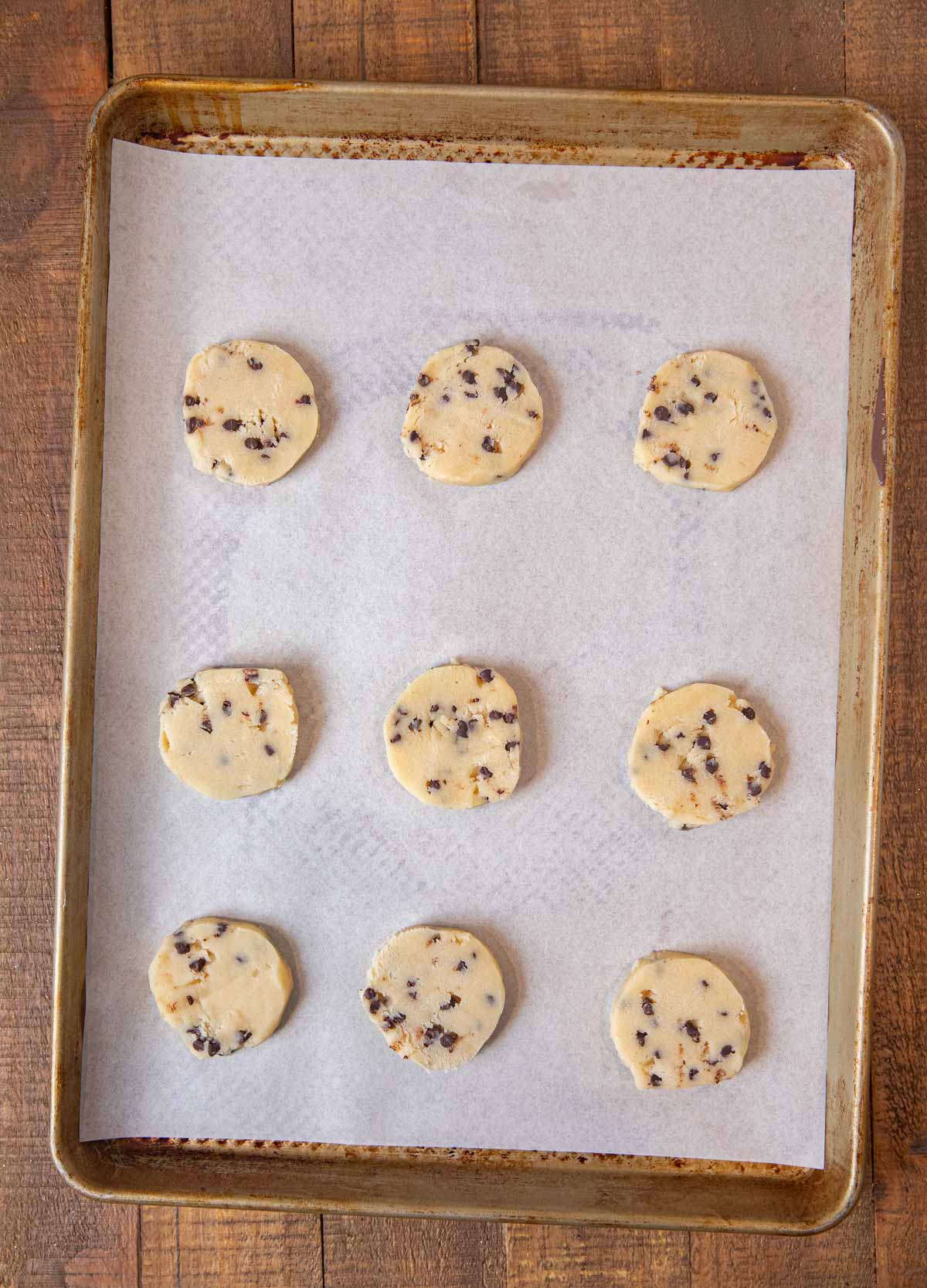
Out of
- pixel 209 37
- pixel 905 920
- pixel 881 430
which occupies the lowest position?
pixel 905 920

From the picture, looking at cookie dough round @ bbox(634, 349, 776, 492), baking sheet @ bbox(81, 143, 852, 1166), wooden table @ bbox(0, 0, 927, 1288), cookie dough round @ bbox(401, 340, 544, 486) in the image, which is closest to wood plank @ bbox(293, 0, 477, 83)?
baking sheet @ bbox(81, 143, 852, 1166)

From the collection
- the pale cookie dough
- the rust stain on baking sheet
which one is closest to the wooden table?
the rust stain on baking sheet

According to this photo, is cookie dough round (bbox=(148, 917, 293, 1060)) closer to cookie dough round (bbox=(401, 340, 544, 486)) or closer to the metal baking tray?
the metal baking tray

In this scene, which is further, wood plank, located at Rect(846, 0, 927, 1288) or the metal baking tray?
wood plank, located at Rect(846, 0, 927, 1288)

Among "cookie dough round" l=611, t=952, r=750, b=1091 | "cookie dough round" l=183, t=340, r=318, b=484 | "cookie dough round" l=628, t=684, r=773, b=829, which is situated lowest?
"cookie dough round" l=611, t=952, r=750, b=1091

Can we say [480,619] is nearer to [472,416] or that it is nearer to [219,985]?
[472,416]

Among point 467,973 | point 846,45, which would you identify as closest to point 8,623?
point 467,973

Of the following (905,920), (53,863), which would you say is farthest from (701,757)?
(53,863)

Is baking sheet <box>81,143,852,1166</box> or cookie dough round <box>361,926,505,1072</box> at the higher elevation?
baking sheet <box>81,143,852,1166</box>
